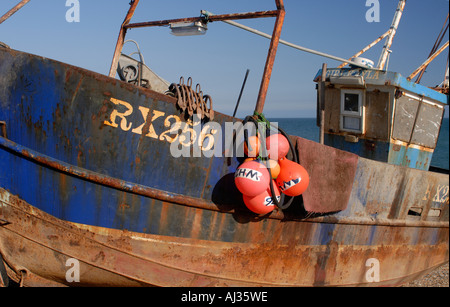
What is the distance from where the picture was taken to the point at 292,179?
348 cm

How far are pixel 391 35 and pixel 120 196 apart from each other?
5774mm

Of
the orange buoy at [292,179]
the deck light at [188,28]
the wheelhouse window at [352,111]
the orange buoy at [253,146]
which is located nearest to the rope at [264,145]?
the orange buoy at [253,146]

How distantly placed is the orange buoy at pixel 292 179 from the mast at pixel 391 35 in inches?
155

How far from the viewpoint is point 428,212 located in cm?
593

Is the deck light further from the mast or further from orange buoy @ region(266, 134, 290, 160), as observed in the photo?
the mast

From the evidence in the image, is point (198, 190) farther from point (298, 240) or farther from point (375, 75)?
point (375, 75)

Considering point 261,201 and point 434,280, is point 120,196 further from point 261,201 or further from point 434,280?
point 434,280

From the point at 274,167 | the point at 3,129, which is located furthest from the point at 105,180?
the point at 274,167

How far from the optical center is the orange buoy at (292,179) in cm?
349

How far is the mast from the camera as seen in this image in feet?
21.3

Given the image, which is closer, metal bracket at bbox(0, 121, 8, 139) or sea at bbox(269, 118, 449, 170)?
metal bracket at bbox(0, 121, 8, 139)

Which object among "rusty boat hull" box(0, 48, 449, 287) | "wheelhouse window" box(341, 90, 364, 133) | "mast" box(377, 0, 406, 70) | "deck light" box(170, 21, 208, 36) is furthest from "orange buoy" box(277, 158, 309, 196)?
"mast" box(377, 0, 406, 70)

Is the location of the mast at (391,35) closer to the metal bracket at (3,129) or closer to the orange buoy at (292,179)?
the orange buoy at (292,179)

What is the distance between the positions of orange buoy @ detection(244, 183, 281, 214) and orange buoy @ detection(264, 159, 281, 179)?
123 mm
